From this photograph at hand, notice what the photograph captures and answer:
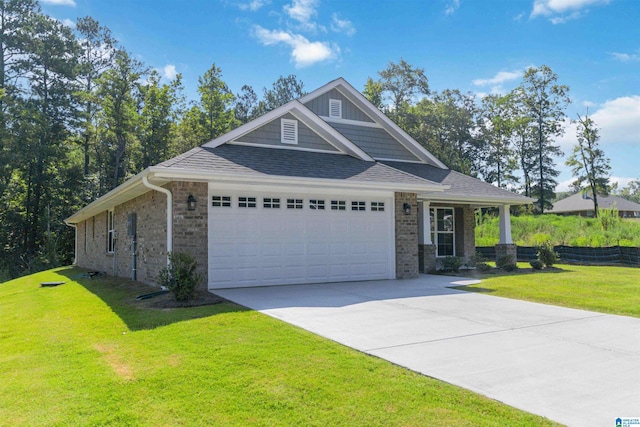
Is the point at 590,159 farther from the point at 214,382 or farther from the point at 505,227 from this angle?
the point at 214,382

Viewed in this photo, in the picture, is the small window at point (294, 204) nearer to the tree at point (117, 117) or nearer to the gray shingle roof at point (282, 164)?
the gray shingle roof at point (282, 164)

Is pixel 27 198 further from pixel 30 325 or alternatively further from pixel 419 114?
pixel 419 114

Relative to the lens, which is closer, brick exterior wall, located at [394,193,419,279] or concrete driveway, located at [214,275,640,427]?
concrete driveway, located at [214,275,640,427]

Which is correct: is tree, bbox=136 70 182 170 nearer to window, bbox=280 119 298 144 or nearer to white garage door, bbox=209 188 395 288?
window, bbox=280 119 298 144

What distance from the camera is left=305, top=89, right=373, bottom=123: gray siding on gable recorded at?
16281mm

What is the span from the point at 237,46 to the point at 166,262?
12.0m

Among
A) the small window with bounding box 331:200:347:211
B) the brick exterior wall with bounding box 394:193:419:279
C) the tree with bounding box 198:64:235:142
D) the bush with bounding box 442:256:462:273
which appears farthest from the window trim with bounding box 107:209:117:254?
the tree with bounding box 198:64:235:142

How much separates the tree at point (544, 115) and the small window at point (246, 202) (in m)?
37.1

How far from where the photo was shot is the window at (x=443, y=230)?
17000mm

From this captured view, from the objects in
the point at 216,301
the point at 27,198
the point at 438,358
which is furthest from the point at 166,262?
the point at 27,198

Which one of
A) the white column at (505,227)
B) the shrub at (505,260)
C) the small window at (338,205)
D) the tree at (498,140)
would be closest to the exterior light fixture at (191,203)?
the small window at (338,205)

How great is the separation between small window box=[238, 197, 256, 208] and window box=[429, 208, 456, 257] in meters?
8.49

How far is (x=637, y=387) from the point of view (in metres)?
4.11

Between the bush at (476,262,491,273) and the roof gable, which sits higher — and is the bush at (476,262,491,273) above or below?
below
